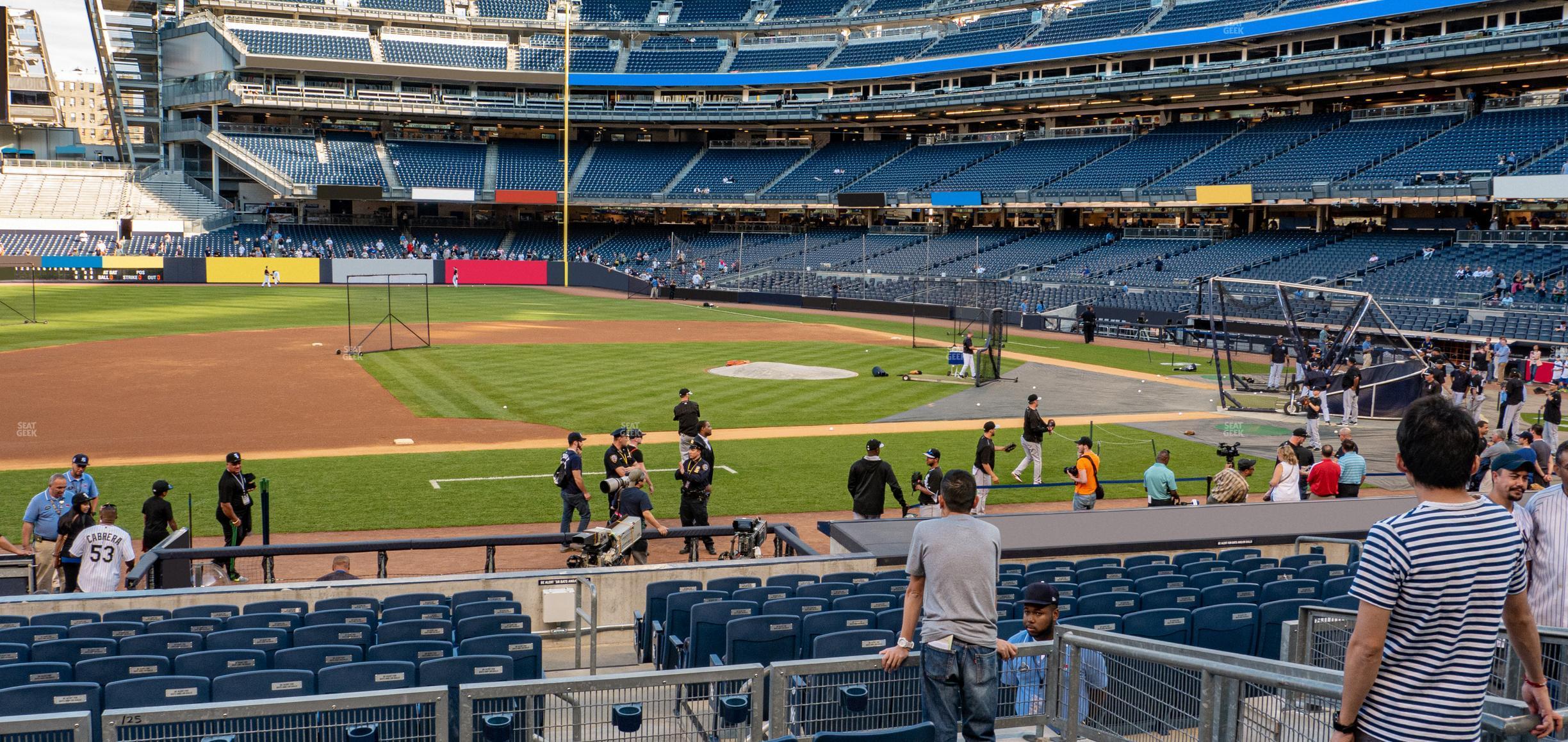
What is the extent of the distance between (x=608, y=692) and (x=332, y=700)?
145cm

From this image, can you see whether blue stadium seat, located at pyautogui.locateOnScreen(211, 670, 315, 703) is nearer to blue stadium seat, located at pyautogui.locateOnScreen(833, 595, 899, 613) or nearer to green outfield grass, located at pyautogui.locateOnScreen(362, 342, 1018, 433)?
blue stadium seat, located at pyautogui.locateOnScreen(833, 595, 899, 613)

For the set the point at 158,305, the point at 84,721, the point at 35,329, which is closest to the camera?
the point at 84,721

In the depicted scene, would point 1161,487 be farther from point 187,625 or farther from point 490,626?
point 187,625

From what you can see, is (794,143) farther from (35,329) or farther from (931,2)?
(35,329)

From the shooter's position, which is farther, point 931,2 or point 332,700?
point 931,2

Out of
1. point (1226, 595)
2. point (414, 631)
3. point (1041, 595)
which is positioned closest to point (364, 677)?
point (414, 631)

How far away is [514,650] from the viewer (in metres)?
7.97

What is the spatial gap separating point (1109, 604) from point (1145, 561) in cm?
333

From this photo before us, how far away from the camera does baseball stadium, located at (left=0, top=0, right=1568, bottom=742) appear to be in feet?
18.8

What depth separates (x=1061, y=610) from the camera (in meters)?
8.80

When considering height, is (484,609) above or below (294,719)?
below

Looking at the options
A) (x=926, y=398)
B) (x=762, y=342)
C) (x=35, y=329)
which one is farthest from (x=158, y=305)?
Result: (x=926, y=398)

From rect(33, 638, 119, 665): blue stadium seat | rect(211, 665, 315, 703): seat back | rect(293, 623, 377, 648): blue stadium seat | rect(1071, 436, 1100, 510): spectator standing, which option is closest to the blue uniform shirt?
rect(33, 638, 119, 665): blue stadium seat

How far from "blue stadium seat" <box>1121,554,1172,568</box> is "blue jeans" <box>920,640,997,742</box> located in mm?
6392
